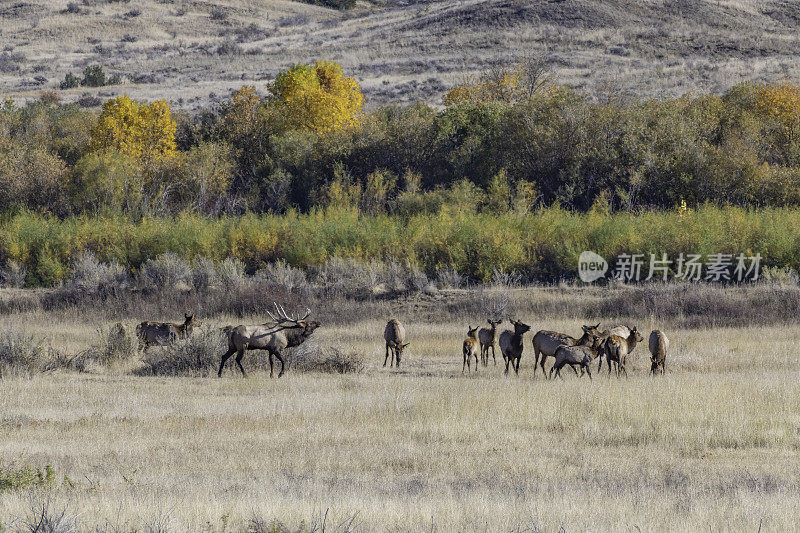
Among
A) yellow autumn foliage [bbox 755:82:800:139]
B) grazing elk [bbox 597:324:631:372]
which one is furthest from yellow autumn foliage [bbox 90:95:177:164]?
grazing elk [bbox 597:324:631:372]

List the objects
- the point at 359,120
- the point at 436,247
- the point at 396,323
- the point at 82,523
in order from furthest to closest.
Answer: the point at 359,120
the point at 436,247
the point at 396,323
the point at 82,523

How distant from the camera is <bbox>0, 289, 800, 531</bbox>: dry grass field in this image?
849cm

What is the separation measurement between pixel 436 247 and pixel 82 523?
1118 inches

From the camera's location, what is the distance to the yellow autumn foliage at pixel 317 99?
191ft

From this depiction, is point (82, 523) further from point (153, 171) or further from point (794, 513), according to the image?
point (153, 171)

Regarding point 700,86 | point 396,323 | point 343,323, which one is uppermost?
point 700,86

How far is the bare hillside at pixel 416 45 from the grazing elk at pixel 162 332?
47.5m

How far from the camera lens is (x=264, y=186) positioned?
49.6m

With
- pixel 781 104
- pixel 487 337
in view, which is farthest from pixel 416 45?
pixel 487 337

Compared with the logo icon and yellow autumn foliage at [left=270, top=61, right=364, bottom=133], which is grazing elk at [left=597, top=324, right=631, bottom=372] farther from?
yellow autumn foliage at [left=270, top=61, right=364, bottom=133]

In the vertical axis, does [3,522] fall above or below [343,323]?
above

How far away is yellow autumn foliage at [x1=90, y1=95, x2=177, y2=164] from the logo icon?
89.8 ft

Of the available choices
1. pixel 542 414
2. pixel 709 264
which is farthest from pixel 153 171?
pixel 542 414

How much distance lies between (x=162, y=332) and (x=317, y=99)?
40.0m
